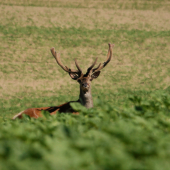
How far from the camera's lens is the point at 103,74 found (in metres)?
20.9

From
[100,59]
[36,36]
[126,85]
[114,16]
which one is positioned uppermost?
[114,16]

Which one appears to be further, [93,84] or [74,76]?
[93,84]

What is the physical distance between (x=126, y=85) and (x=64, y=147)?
17.6 meters

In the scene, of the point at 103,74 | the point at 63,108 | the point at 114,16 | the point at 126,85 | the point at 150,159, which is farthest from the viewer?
the point at 114,16

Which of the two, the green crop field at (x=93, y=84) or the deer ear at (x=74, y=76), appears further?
the deer ear at (x=74, y=76)

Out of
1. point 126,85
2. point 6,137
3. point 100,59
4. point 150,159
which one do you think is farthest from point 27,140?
point 100,59

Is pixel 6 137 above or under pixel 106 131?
under

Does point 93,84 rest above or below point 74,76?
below

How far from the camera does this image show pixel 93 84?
19094 mm

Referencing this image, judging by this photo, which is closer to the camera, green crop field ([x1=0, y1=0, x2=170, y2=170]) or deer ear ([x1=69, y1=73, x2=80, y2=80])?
green crop field ([x1=0, y1=0, x2=170, y2=170])

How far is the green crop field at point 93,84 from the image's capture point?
1.76m

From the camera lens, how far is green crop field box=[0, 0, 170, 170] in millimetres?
1762

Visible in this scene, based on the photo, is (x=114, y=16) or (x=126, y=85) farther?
(x=114, y=16)

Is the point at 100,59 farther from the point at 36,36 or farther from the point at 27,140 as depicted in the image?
the point at 27,140
